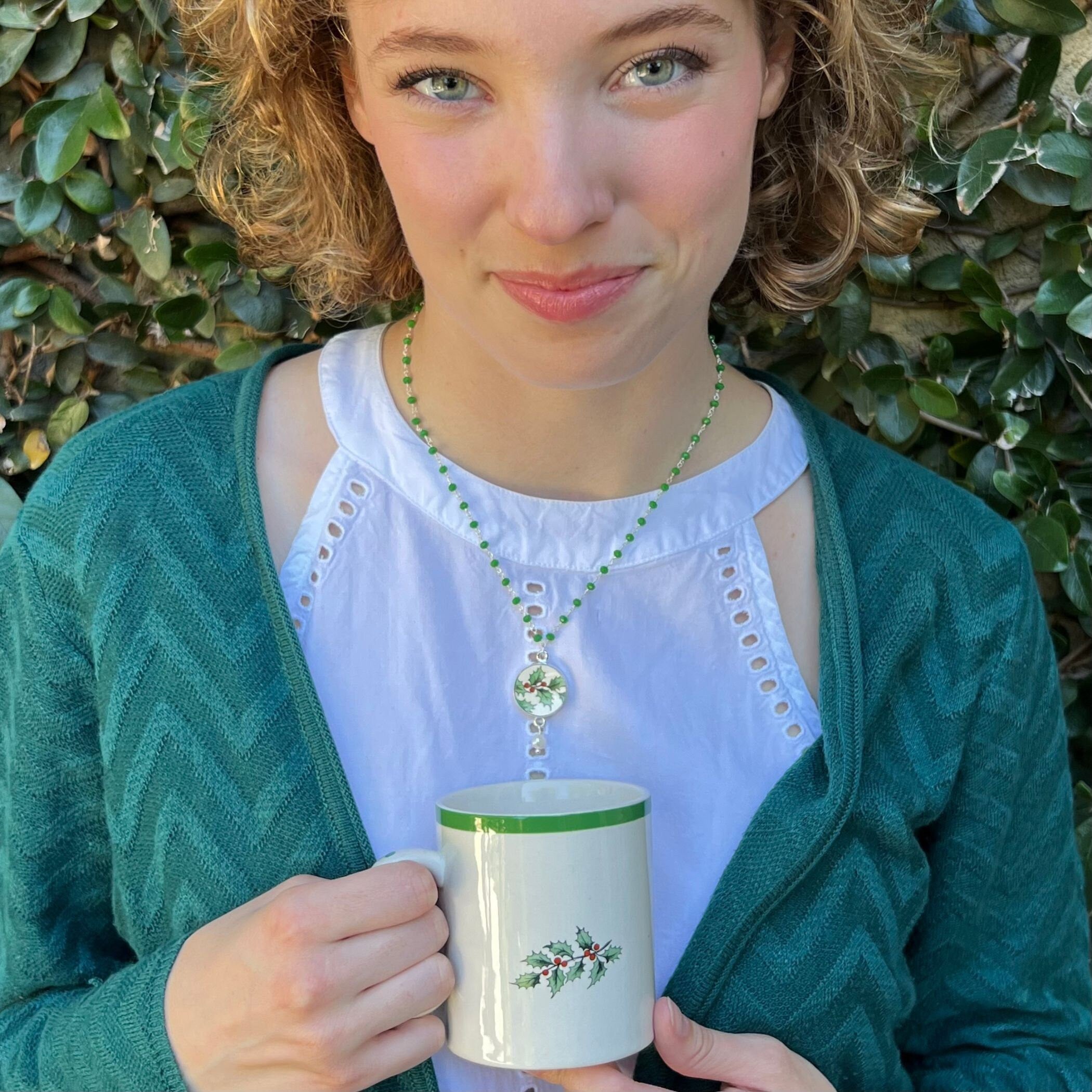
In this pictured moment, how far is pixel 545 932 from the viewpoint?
0.89 metres

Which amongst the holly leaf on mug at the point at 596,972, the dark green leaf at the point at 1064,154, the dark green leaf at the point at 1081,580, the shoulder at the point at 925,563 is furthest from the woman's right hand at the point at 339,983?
the dark green leaf at the point at 1064,154

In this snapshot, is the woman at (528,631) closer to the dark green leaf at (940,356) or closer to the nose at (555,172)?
the nose at (555,172)

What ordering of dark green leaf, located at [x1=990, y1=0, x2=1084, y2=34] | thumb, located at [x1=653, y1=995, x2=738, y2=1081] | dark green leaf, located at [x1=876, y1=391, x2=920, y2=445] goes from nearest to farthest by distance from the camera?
thumb, located at [x1=653, y1=995, x2=738, y2=1081] < dark green leaf, located at [x1=990, y1=0, x2=1084, y2=34] < dark green leaf, located at [x1=876, y1=391, x2=920, y2=445]

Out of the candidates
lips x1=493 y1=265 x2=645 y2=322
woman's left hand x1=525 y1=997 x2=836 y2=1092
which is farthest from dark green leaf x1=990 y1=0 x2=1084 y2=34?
woman's left hand x1=525 y1=997 x2=836 y2=1092

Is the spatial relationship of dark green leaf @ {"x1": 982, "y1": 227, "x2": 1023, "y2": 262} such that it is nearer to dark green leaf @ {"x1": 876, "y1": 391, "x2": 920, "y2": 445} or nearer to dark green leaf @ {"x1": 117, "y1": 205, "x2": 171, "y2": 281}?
dark green leaf @ {"x1": 876, "y1": 391, "x2": 920, "y2": 445}

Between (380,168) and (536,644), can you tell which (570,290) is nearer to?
(536,644)

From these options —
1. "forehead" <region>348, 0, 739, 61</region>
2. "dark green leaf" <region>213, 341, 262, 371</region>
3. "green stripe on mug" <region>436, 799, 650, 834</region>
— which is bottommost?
"green stripe on mug" <region>436, 799, 650, 834</region>

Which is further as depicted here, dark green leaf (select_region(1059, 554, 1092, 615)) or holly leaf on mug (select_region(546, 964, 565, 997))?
dark green leaf (select_region(1059, 554, 1092, 615))

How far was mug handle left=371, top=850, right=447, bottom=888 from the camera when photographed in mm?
937

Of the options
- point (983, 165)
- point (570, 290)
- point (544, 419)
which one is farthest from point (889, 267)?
point (570, 290)

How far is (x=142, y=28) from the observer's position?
1.53 m

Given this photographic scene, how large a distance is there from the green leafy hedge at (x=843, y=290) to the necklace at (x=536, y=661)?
0.41 m

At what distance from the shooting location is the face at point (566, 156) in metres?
0.97

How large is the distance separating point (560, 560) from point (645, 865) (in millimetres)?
397
